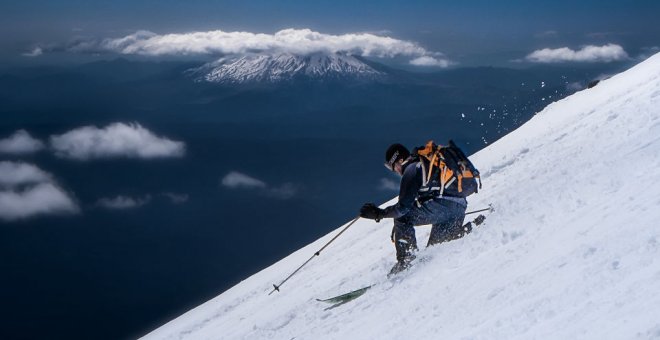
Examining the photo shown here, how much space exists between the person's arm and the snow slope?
82cm

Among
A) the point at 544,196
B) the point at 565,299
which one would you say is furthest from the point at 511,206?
the point at 565,299

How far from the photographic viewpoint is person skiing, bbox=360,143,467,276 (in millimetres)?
7754

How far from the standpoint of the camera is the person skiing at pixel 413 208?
775 centimetres

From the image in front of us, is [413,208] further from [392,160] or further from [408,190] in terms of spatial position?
[392,160]

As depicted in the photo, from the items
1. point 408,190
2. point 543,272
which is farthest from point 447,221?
point 543,272

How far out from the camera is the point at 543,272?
497 centimetres

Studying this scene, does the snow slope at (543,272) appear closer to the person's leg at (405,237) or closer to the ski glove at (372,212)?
the person's leg at (405,237)

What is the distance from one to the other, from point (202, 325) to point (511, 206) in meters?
9.65

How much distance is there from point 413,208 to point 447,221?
68 cm

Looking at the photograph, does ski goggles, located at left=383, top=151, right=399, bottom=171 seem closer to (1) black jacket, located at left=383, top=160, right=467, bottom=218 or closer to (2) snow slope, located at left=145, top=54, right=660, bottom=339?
(1) black jacket, located at left=383, top=160, right=467, bottom=218

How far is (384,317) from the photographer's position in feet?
21.1

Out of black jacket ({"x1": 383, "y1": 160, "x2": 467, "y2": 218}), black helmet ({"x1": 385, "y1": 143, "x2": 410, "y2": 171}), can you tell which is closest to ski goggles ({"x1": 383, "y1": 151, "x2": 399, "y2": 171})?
black helmet ({"x1": 385, "y1": 143, "x2": 410, "y2": 171})

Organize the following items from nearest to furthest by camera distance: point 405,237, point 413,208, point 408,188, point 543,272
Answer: point 543,272 → point 408,188 → point 413,208 → point 405,237

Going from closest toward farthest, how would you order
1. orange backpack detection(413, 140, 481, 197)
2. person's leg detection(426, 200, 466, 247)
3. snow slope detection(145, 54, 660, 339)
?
snow slope detection(145, 54, 660, 339), orange backpack detection(413, 140, 481, 197), person's leg detection(426, 200, 466, 247)
